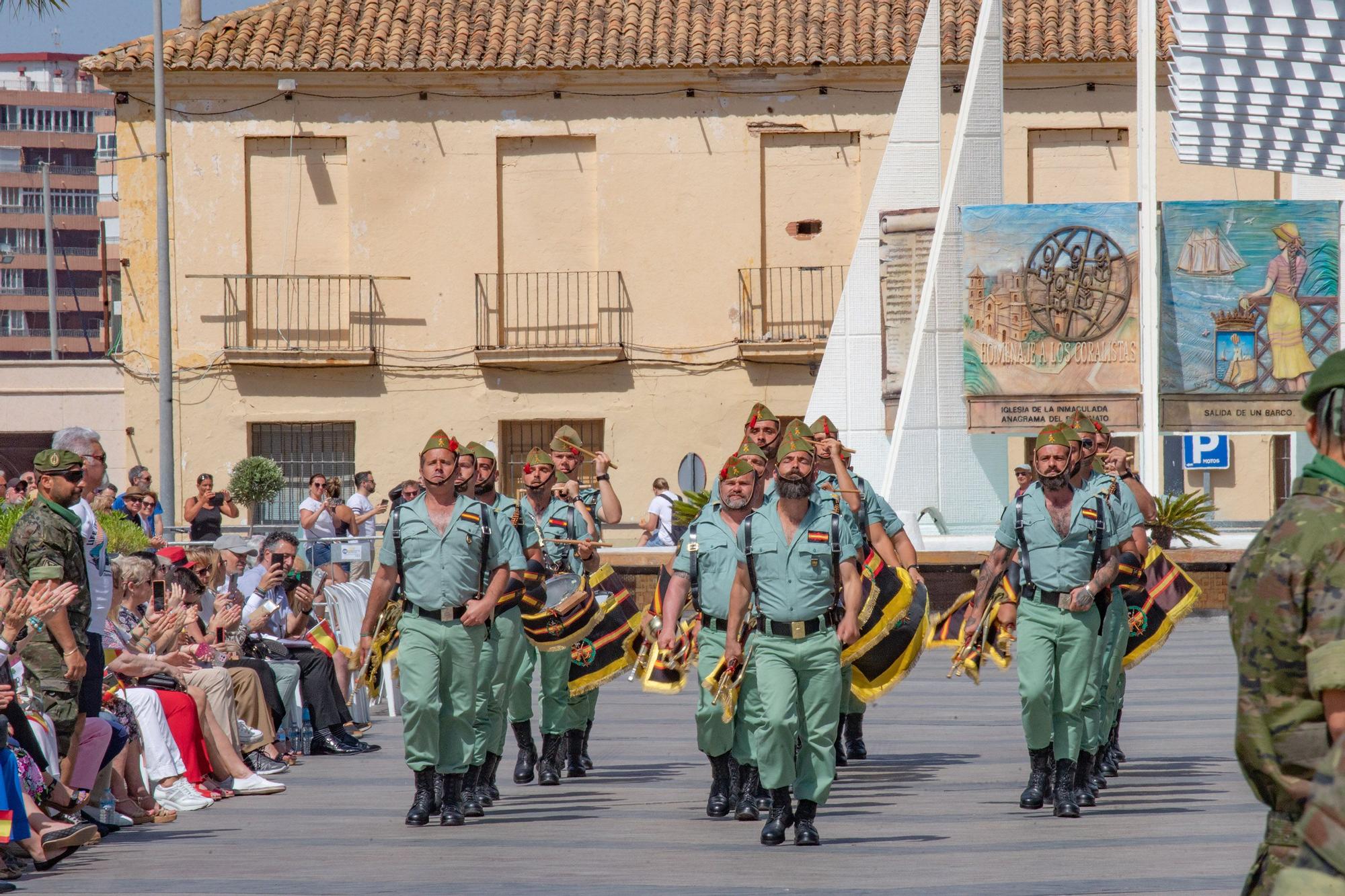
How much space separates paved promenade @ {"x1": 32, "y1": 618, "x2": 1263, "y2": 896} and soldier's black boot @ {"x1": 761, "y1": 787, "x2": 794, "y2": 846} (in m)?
0.08

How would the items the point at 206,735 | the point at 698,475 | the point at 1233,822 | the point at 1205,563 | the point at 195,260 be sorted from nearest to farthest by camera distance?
the point at 1233,822 < the point at 206,735 < the point at 1205,563 < the point at 698,475 < the point at 195,260

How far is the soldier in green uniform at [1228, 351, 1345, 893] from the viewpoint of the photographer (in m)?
3.98

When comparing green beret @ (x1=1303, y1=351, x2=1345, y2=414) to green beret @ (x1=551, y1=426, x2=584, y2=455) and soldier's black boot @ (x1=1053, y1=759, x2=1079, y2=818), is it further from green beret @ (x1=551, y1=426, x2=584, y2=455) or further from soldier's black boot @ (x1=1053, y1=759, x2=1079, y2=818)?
green beret @ (x1=551, y1=426, x2=584, y2=455)

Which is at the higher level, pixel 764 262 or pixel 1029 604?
pixel 764 262

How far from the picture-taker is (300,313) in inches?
1347

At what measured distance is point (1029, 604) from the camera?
962 centimetres

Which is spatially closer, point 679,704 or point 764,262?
point 679,704

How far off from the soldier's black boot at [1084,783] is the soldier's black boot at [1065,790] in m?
0.11

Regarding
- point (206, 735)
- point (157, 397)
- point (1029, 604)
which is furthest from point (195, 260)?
point (1029, 604)

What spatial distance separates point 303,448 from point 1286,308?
59.4 feet

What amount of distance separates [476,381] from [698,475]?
4551mm

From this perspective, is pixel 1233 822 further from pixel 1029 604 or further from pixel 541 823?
pixel 541 823

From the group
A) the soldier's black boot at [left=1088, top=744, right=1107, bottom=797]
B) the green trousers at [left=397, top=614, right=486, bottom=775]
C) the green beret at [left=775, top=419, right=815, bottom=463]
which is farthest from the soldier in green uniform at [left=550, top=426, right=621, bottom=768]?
the soldier's black boot at [left=1088, top=744, right=1107, bottom=797]

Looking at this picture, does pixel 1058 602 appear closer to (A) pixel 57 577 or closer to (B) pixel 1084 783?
(B) pixel 1084 783
